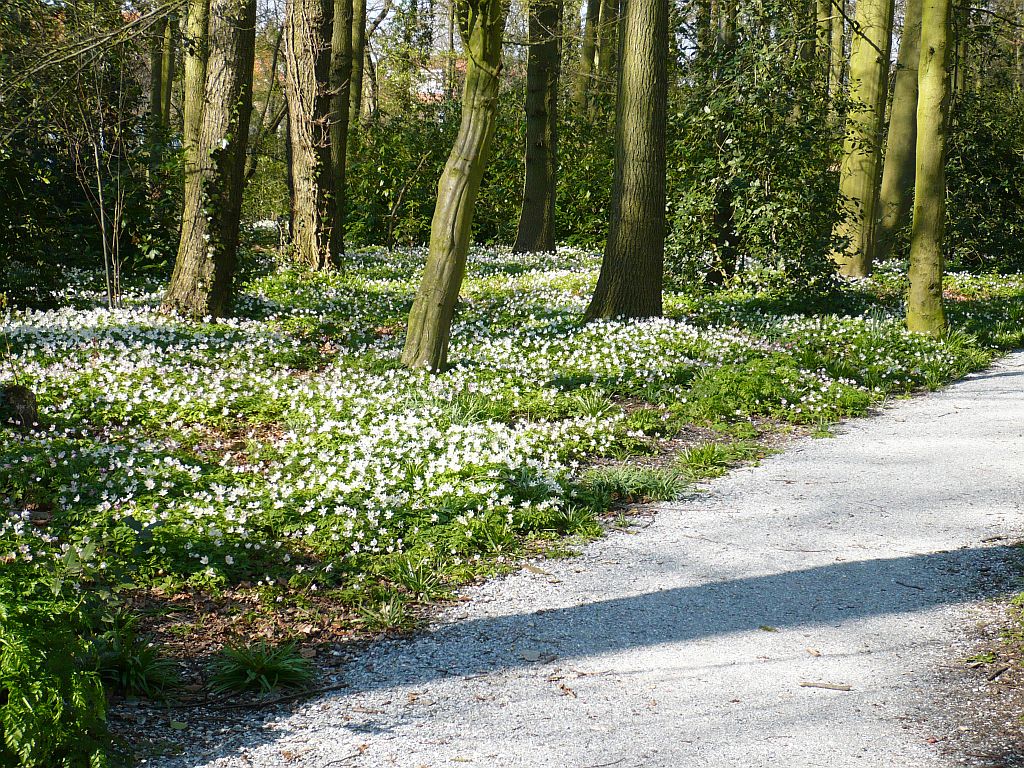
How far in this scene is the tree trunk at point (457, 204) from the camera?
8280mm

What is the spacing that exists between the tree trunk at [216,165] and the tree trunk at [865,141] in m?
9.10

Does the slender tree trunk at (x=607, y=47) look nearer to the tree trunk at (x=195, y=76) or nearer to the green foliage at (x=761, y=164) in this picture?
the green foliage at (x=761, y=164)

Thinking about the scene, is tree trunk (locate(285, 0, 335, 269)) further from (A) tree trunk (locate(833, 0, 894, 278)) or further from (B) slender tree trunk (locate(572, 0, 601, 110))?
(B) slender tree trunk (locate(572, 0, 601, 110))

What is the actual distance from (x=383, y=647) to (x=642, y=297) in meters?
7.54

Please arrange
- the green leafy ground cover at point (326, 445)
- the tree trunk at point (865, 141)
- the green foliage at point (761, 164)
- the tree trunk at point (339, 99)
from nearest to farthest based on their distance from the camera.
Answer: the green leafy ground cover at point (326, 445) → the green foliage at point (761, 164) → the tree trunk at point (865, 141) → the tree trunk at point (339, 99)

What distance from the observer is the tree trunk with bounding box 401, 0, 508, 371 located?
326 inches

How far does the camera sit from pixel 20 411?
666cm

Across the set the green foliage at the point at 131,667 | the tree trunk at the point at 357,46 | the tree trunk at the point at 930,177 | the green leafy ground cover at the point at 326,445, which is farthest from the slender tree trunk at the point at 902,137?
the green foliage at the point at 131,667

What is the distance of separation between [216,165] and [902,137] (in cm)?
1336

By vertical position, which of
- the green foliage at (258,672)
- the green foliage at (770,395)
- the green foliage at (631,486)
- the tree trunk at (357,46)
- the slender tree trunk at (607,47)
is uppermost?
the slender tree trunk at (607,47)

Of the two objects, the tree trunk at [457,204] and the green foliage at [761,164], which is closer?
the tree trunk at [457,204]

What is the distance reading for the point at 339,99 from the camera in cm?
1543

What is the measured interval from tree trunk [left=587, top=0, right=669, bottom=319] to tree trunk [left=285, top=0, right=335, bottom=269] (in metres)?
5.79

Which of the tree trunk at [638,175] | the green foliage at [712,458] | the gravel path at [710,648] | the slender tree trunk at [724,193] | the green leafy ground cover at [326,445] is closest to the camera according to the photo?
the gravel path at [710,648]
